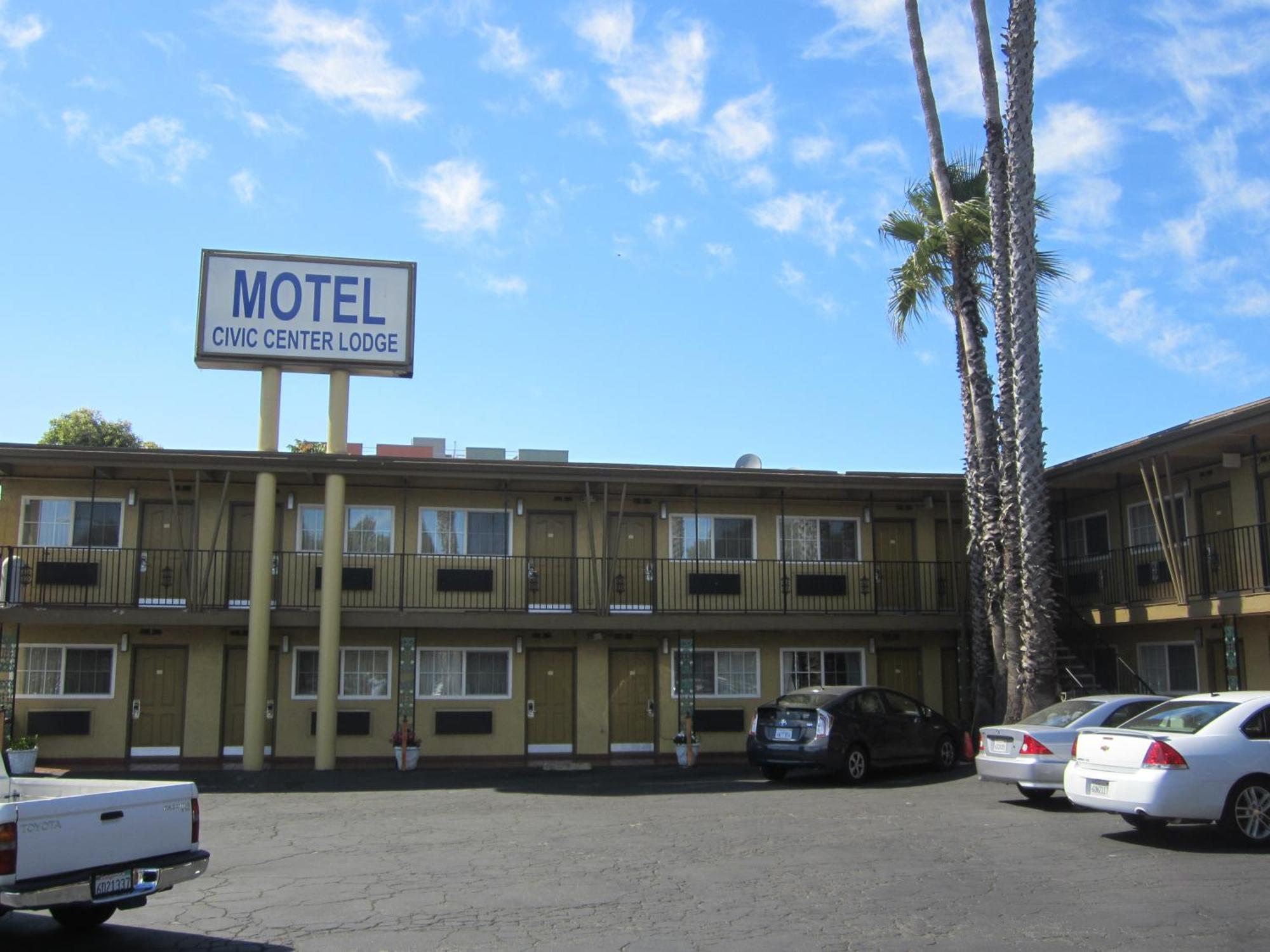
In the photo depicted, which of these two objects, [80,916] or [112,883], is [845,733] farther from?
[112,883]

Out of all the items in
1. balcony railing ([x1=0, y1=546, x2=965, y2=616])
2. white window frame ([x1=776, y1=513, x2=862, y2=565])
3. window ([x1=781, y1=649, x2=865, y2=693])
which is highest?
white window frame ([x1=776, y1=513, x2=862, y2=565])

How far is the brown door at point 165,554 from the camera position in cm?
2153

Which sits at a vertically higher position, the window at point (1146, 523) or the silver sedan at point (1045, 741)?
the window at point (1146, 523)

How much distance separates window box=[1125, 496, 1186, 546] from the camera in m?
20.8

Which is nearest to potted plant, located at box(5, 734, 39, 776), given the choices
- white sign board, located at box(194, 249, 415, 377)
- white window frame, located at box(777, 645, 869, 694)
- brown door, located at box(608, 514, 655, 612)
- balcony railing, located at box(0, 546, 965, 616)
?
balcony railing, located at box(0, 546, 965, 616)

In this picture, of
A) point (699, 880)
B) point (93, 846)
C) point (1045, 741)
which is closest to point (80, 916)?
point (93, 846)

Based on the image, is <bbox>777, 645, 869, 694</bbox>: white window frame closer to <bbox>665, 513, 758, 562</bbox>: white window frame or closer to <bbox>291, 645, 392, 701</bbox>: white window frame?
<bbox>665, 513, 758, 562</bbox>: white window frame

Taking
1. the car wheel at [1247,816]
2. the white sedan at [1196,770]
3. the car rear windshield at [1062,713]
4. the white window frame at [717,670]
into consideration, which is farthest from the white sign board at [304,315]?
the car wheel at [1247,816]

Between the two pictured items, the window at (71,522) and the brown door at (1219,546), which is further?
the window at (71,522)

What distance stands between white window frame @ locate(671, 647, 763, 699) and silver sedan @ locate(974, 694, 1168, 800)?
349 inches

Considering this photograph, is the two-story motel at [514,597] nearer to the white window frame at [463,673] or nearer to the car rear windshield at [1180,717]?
the white window frame at [463,673]

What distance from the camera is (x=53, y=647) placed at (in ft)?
70.3

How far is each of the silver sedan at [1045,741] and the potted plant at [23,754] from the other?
14.7 meters

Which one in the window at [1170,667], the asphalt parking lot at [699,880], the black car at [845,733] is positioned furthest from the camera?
the window at [1170,667]
